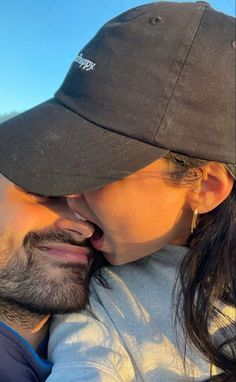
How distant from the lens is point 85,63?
3.43ft

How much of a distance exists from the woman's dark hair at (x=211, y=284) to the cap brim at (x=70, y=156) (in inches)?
3.7

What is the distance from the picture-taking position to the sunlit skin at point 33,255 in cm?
122

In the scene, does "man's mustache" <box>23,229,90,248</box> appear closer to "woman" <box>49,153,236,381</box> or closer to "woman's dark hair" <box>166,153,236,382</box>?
"woman" <box>49,153,236,381</box>

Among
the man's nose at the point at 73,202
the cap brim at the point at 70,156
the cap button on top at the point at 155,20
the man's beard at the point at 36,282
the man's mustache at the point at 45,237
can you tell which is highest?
the cap button on top at the point at 155,20

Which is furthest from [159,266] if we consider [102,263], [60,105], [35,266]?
[60,105]

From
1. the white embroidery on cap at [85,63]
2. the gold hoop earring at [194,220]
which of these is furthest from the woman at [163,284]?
the white embroidery on cap at [85,63]

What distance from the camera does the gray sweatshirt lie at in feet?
3.43

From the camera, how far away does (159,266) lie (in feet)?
3.97

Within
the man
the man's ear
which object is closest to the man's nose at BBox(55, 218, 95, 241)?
the man

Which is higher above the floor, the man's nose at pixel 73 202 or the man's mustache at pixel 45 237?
the man's nose at pixel 73 202

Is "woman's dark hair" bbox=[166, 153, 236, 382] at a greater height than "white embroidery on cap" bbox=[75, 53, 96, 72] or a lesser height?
lesser

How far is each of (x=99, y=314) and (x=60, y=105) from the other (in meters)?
0.50

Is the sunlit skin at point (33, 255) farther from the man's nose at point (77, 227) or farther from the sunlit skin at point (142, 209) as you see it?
the sunlit skin at point (142, 209)

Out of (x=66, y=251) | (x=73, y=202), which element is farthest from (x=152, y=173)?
(x=66, y=251)
